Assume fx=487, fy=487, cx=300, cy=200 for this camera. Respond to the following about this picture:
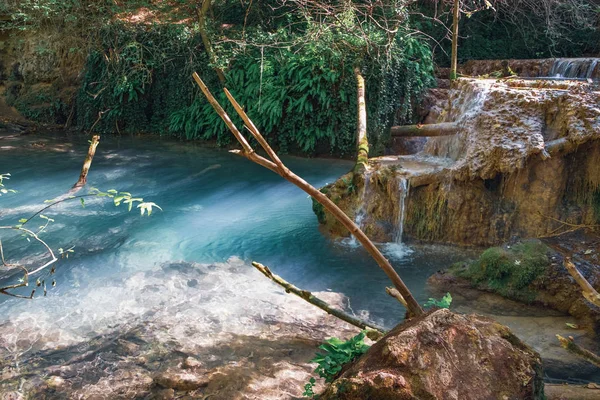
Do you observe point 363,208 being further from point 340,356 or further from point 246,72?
point 246,72

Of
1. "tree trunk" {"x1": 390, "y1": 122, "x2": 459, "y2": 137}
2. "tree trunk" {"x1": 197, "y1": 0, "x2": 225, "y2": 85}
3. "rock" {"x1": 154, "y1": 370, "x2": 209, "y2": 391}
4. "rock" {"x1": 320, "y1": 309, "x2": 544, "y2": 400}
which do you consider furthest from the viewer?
"tree trunk" {"x1": 197, "y1": 0, "x2": 225, "y2": 85}

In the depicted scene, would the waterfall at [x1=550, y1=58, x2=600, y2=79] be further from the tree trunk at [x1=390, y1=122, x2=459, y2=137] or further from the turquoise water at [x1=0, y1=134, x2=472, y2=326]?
the turquoise water at [x1=0, y1=134, x2=472, y2=326]

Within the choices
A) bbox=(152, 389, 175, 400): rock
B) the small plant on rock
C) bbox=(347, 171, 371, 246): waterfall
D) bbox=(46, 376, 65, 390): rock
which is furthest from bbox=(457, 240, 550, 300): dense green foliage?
bbox=(46, 376, 65, 390): rock

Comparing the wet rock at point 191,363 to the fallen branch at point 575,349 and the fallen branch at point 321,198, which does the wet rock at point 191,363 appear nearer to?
the fallen branch at point 321,198

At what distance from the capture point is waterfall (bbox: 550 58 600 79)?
10.4m

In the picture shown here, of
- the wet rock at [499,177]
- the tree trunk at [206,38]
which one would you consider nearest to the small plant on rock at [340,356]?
the wet rock at [499,177]

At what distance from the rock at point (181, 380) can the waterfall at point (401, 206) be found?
155 inches

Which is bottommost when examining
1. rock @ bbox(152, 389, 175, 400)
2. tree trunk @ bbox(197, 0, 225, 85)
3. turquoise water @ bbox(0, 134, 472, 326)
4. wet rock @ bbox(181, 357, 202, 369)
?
rock @ bbox(152, 389, 175, 400)

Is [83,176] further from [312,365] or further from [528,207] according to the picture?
[528,207]

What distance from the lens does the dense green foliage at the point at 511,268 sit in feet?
17.3

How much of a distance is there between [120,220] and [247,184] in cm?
307

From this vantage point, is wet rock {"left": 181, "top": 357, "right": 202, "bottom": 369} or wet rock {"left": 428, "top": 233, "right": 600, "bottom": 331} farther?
wet rock {"left": 428, "top": 233, "right": 600, "bottom": 331}

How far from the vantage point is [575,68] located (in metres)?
10.7

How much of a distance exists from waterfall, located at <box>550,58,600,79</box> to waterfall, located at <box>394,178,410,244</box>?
6.24 meters
